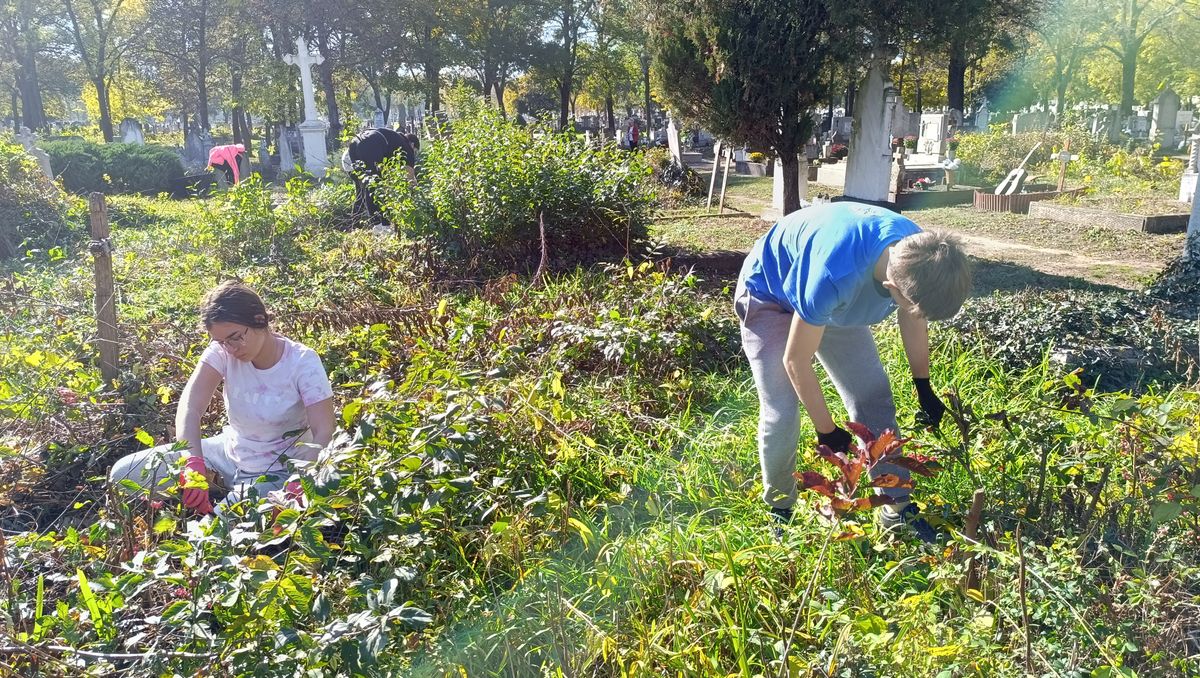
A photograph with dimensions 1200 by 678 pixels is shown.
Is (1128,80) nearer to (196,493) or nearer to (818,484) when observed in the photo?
(818,484)

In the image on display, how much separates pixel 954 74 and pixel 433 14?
54.6 ft

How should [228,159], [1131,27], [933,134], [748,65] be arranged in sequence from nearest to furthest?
[748,65], [228,159], [933,134], [1131,27]

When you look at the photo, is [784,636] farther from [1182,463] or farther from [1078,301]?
[1078,301]

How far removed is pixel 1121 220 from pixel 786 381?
9067mm

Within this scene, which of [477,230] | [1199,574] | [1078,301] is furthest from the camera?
[477,230]

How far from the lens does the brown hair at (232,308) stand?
2986mm

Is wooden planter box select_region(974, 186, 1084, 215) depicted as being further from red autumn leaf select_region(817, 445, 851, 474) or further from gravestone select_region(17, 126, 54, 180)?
gravestone select_region(17, 126, 54, 180)

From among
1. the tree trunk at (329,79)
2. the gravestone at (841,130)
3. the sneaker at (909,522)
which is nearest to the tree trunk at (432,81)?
the tree trunk at (329,79)

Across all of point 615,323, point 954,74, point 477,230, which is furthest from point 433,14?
point 615,323

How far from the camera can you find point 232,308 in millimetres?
3000

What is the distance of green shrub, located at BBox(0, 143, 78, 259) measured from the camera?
33.5 ft

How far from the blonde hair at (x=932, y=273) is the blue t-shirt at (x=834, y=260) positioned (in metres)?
0.14

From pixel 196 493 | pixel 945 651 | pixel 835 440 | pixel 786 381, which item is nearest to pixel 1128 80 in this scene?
pixel 786 381

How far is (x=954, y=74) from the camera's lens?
27.0m
